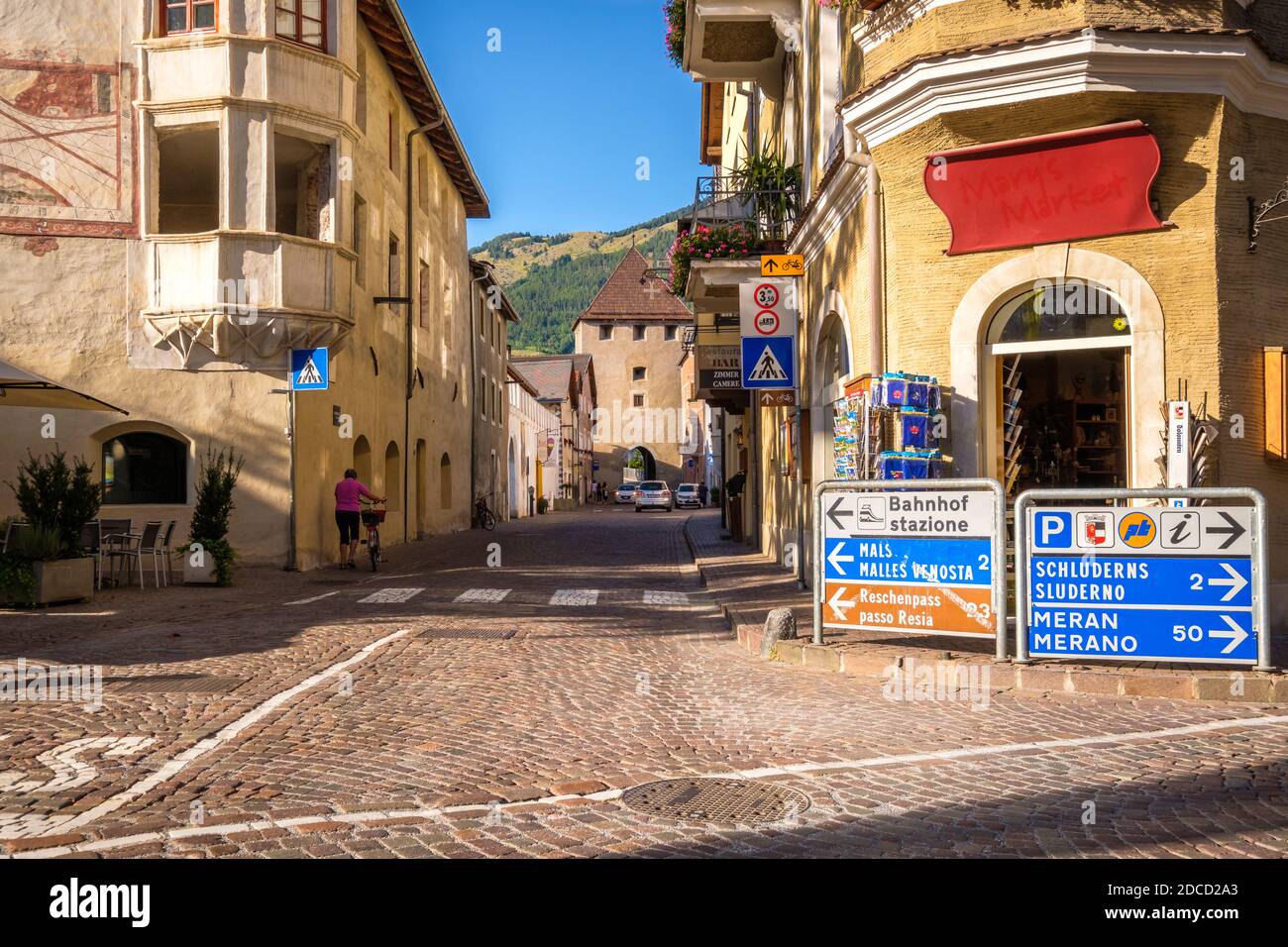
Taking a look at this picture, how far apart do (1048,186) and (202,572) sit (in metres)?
12.2

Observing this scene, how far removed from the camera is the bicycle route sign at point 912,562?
325 inches

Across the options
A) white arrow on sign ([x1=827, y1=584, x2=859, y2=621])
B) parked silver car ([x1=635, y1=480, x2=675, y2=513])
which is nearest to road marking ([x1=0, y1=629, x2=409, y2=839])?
white arrow on sign ([x1=827, y1=584, x2=859, y2=621])

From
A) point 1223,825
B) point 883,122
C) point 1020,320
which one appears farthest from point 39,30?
point 1223,825

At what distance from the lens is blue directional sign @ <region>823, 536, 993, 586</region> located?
8.27 meters

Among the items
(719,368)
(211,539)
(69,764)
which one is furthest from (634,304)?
(69,764)

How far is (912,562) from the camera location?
8.59 m

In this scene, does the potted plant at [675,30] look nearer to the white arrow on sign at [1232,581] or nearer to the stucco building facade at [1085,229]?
the stucco building facade at [1085,229]

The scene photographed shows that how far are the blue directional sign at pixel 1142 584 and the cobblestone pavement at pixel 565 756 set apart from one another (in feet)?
1.68

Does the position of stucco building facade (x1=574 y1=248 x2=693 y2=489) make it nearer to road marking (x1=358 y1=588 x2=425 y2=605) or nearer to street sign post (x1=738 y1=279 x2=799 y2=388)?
street sign post (x1=738 y1=279 x2=799 y2=388)

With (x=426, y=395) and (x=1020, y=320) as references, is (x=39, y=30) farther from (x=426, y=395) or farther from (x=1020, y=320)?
(x=1020, y=320)

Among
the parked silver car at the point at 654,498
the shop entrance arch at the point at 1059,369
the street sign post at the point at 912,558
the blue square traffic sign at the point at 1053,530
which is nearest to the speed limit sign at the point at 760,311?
the shop entrance arch at the point at 1059,369

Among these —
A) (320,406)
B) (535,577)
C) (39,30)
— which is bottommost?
(535,577)

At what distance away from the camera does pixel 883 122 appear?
36.7ft

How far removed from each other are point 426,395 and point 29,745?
24192 millimetres
